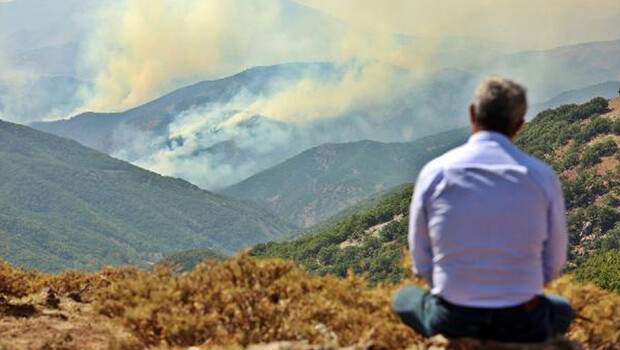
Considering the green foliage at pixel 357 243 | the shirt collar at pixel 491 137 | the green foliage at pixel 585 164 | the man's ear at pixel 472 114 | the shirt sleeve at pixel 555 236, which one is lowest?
the green foliage at pixel 357 243

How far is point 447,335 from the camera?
22.0ft

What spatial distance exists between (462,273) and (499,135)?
1.26m

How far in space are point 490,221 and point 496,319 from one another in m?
0.83

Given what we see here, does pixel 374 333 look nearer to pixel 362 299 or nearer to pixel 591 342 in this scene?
pixel 362 299

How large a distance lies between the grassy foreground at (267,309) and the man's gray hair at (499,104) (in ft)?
7.98

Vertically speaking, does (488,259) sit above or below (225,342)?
above

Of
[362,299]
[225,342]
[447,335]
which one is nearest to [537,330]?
[447,335]

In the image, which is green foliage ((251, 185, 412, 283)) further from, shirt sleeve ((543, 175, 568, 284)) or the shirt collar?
the shirt collar

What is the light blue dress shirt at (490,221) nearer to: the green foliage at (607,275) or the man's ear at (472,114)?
the man's ear at (472,114)

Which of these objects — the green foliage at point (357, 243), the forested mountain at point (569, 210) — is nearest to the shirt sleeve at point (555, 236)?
the forested mountain at point (569, 210)

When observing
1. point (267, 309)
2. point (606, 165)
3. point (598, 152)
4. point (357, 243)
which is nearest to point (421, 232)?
point (267, 309)

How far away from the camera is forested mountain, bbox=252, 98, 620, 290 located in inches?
4971

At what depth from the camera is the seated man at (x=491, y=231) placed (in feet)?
20.2

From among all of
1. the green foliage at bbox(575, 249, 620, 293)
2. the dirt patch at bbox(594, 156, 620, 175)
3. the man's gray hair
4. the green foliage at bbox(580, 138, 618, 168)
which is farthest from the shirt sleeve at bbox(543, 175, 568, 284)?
the green foliage at bbox(580, 138, 618, 168)
